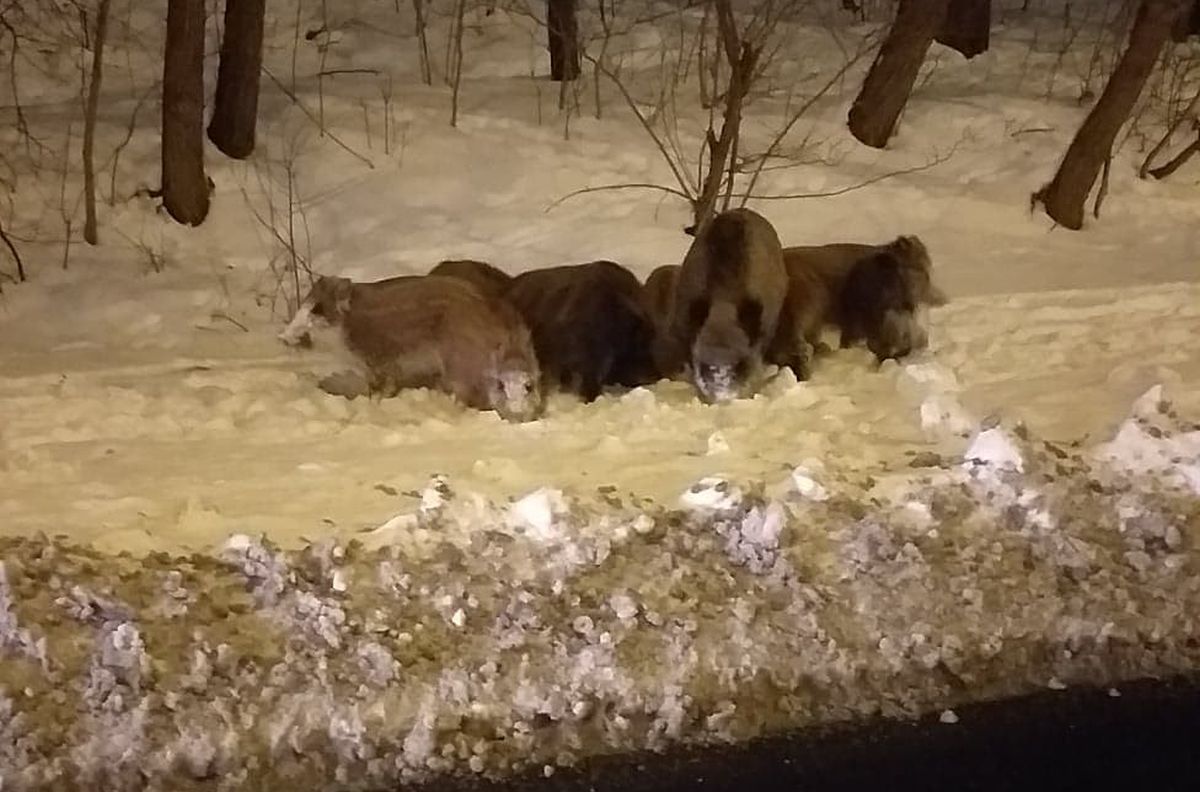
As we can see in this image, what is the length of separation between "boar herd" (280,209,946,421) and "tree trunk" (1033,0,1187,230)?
7.66 feet

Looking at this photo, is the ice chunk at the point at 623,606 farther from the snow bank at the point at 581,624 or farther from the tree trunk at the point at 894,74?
the tree trunk at the point at 894,74

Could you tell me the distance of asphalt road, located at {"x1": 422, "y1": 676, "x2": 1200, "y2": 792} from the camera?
282cm

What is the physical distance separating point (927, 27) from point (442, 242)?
254cm

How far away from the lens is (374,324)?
4332 mm

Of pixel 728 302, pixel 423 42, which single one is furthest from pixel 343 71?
pixel 728 302

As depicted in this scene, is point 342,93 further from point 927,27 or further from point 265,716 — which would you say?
point 265,716

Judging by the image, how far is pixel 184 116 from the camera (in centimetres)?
596

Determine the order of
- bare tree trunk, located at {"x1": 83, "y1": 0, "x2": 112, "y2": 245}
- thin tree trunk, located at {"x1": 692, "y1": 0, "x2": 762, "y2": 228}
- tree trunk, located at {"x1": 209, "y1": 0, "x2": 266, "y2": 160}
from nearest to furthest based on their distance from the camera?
thin tree trunk, located at {"x1": 692, "y1": 0, "x2": 762, "y2": 228} → bare tree trunk, located at {"x1": 83, "y1": 0, "x2": 112, "y2": 245} → tree trunk, located at {"x1": 209, "y1": 0, "x2": 266, "y2": 160}

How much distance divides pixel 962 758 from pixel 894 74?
475 centimetres

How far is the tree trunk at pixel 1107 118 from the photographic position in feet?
20.2

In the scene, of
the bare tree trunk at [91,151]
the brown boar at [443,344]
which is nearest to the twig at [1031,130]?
the brown boar at [443,344]

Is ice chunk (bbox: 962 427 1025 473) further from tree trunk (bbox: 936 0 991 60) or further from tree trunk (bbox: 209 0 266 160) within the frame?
tree trunk (bbox: 936 0 991 60)

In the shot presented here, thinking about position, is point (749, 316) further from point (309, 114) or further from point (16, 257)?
point (309, 114)

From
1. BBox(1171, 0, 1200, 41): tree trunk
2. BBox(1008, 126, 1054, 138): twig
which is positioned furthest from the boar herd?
BBox(1171, 0, 1200, 41): tree trunk
